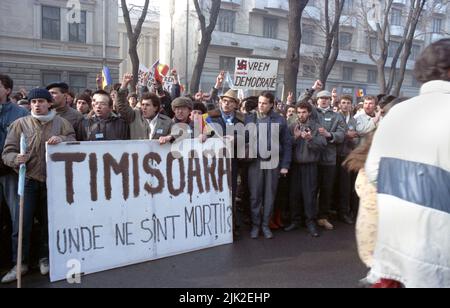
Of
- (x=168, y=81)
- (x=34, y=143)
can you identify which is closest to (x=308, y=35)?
(x=168, y=81)

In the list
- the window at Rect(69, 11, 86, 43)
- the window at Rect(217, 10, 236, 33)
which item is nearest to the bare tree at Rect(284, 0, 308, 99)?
the window at Rect(69, 11, 86, 43)

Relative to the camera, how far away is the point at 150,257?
479 cm

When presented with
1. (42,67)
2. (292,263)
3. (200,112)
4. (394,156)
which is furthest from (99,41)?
(394,156)

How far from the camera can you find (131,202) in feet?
15.3

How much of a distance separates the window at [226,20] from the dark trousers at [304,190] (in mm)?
29206

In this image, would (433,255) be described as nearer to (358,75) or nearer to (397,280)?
(397,280)

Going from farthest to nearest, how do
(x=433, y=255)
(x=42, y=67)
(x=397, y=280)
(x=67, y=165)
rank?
(x=42, y=67) → (x=67, y=165) → (x=397, y=280) → (x=433, y=255)

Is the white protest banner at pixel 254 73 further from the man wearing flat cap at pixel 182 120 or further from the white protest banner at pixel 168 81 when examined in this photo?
the man wearing flat cap at pixel 182 120

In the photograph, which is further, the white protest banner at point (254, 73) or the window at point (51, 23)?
the window at point (51, 23)

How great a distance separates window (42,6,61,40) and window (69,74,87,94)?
2598 mm

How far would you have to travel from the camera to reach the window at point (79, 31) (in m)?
27.8

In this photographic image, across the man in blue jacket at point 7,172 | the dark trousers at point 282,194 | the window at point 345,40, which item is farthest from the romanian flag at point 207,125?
the window at point 345,40

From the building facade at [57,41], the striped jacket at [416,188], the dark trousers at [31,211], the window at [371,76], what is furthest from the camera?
the window at [371,76]

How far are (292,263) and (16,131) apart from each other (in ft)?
10.5
